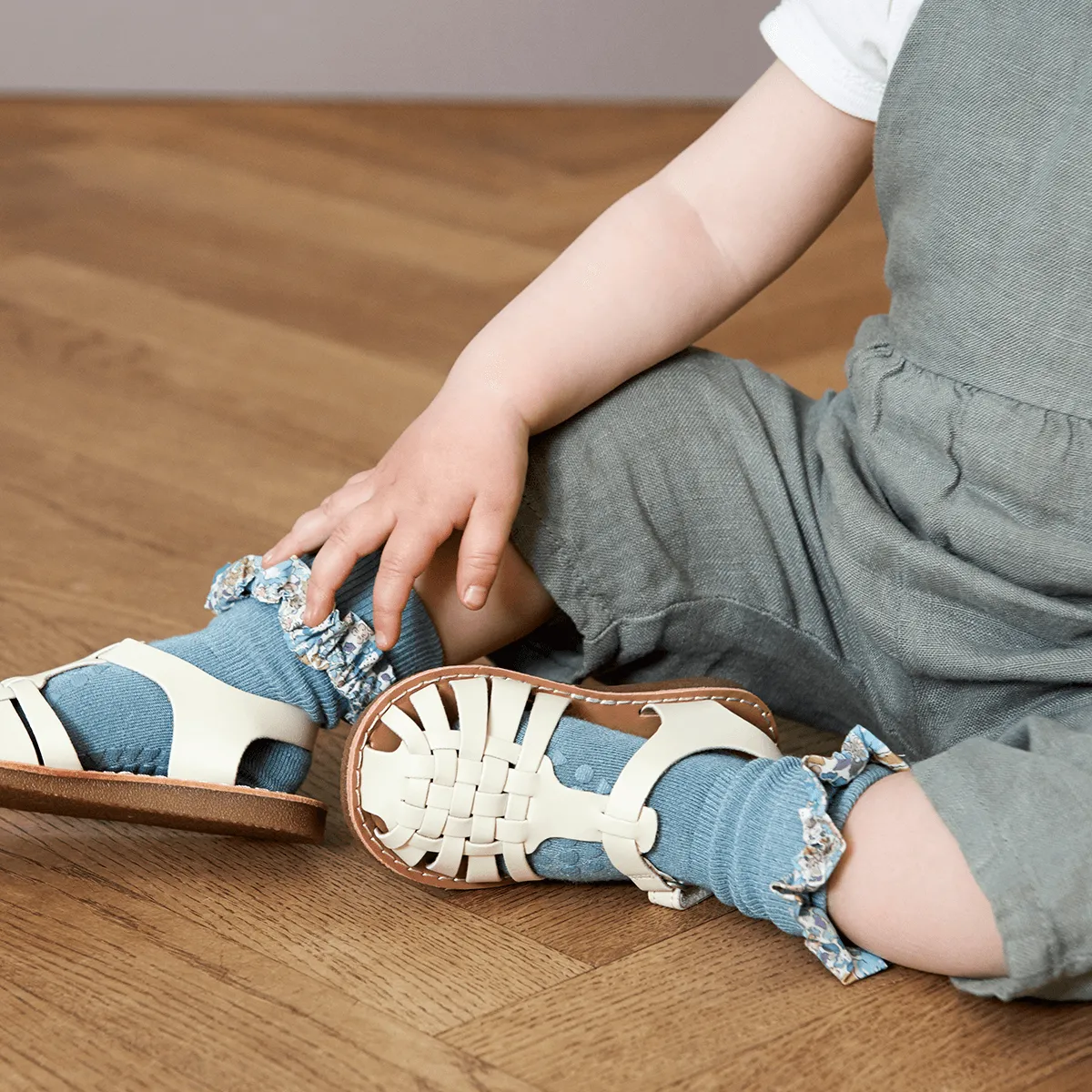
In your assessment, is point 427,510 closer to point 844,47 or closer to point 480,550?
point 480,550

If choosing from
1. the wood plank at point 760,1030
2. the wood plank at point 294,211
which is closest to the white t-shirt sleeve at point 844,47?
the wood plank at point 760,1030

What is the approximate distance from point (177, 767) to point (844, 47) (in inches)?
16.8

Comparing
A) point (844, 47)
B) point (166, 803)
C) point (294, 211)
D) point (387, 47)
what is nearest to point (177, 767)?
point (166, 803)

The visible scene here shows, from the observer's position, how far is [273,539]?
2.94 feet

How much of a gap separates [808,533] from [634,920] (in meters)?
0.20

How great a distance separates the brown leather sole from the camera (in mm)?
562

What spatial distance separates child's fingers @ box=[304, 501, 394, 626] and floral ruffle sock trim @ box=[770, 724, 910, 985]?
0.65 ft

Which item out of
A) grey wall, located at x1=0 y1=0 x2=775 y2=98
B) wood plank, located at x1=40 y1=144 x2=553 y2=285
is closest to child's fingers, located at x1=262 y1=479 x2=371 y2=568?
wood plank, located at x1=40 y1=144 x2=553 y2=285

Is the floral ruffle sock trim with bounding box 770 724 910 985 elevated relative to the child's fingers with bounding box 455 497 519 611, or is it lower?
lower

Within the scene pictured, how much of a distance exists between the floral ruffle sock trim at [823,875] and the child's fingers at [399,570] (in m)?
0.17

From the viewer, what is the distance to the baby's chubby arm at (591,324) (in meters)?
0.62

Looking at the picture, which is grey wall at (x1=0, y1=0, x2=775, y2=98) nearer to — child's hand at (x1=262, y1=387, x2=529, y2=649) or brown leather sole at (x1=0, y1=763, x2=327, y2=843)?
child's hand at (x1=262, y1=387, x2=529, y2=649)

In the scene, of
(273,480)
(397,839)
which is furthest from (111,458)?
(397,839)

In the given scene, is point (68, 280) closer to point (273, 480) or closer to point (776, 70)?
point (273, 480)
